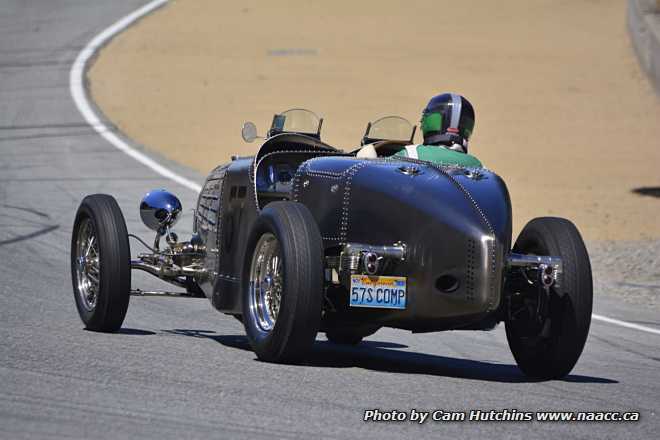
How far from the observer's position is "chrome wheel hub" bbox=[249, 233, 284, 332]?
7316 mm

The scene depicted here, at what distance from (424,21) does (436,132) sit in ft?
106

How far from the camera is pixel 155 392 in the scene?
5941mm

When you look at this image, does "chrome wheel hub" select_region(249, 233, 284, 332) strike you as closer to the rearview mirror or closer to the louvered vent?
the louvered vent

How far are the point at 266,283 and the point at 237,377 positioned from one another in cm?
101

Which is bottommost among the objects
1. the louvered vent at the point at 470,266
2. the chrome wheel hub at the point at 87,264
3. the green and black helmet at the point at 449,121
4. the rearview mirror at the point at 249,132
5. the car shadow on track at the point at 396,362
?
the car shadow on track at the point at 396,362

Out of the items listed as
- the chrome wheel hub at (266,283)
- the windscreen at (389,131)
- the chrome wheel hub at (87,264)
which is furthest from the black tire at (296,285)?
the chrome wheel hub at (87,264)

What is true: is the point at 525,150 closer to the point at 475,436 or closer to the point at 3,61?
the point at 3,61

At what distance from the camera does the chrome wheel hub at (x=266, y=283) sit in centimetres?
732

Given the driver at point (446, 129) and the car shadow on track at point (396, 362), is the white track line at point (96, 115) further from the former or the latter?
the driver at point (446, 129)

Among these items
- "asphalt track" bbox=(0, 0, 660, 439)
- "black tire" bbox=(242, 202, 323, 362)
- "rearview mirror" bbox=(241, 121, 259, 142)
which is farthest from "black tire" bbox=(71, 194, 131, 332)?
"black tire" bbox=(242, 202, 323, 362)

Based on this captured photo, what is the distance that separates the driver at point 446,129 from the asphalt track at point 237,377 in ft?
4.50

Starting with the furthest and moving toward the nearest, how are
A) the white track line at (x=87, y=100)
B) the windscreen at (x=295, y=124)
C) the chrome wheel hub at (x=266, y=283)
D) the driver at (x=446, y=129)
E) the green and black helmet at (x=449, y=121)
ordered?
1. the white track line at (x=87, y=100)
2. the windscreen at (x=295, y=124)
3. the green and black helmet at (x=449, y=121)
4. the driver at (x=446, y=129)
5. the chrome wheel hub at (x=266, y=283)

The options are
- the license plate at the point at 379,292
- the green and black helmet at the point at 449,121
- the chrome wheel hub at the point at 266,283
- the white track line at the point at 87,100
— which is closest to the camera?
the license plate at the point at 379,292

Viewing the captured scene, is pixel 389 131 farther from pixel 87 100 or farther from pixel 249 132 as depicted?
pixel 87 100
